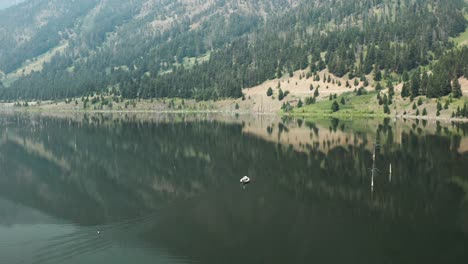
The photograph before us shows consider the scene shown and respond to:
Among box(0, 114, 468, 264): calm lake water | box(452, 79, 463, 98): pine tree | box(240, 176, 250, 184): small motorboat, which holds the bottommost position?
box(0, 114, 468, 264): calm lake water

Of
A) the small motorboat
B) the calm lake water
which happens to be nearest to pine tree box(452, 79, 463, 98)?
the calm lake water

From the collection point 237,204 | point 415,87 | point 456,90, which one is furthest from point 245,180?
point 415,87

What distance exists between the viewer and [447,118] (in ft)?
558

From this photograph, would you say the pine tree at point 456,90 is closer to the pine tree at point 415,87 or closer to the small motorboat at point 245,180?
the pine tree at point 415,87

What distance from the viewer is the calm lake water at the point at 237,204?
130ft

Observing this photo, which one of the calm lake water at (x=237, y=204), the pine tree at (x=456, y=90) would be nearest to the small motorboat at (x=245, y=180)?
the calm lake water at (x=237, y=204)

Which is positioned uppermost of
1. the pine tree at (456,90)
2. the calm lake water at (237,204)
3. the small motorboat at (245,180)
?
the pine tree at (456,90)

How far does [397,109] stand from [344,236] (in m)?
166

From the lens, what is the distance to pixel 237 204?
54.8 m

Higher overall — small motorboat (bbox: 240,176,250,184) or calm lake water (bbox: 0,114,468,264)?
small motorboat (bbox: 240,176,250,184)

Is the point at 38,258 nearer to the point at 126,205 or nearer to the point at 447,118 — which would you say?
the point at 126,205

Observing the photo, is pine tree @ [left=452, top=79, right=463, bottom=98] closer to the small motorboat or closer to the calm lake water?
the calm lake water

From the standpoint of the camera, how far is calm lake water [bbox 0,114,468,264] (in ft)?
130

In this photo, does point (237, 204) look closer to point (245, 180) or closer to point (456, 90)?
point (245, 180)
